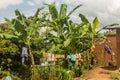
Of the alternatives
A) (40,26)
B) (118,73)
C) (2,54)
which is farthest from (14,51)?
(118,73)

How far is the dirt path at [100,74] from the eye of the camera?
766 inches

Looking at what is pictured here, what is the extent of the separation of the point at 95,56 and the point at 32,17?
22.1 feet

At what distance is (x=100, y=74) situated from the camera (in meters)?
20.3

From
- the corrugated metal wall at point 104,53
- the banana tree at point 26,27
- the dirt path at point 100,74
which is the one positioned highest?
the banana tree at point 26,27

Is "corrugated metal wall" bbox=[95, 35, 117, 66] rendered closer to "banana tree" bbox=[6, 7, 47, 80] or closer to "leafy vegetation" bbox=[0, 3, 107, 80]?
"leafy vegetation" bbox=[0, 3, 107, 80]

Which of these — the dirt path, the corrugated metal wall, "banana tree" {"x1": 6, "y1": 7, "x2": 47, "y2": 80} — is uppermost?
"banana tree" {"x1": 6, "y1": 7, "x2": 47, "y2": 80}

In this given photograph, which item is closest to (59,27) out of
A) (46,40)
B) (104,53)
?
(46,40)

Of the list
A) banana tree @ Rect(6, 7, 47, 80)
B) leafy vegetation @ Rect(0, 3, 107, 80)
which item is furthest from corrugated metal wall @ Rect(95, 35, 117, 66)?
banana tree @ Rect(6, 7, 47, 80)

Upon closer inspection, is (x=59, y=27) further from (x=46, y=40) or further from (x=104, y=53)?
(x=104, y=53)

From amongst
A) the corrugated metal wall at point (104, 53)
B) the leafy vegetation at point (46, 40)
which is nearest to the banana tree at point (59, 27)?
the leafy vegetation at point (46, 40)

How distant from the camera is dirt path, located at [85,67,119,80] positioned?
19.4m

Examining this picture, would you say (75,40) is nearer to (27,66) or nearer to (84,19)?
(84,19)

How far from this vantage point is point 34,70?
19.5m

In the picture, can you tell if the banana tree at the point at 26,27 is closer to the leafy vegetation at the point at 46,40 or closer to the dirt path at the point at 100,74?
the leafy vegetation at the point at 46,40
